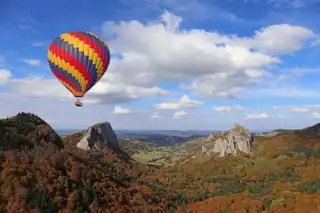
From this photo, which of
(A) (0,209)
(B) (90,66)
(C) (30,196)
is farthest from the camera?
(C) (30,196)

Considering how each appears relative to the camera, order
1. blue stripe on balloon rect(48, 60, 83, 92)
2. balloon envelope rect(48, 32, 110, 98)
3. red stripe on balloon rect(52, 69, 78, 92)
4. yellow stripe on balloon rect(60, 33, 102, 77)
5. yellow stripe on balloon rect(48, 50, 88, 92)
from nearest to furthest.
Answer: yellow stripe on balloon rect(60, 33, 102, 77) < balloon envelope rect(48, 32, 110, 98) < yellow stripe on balloon rect(48, 50, 88, 92) < blue stripe on balloon rect(48, 60, 83, 92) < red stripe on balloon rect(52, 69, 78, 92)

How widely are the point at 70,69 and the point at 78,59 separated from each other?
3.20 meters

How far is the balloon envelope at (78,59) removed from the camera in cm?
9569

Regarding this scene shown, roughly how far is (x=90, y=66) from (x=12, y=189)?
281 ft

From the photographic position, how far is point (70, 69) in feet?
317

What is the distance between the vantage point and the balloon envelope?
95.7 m

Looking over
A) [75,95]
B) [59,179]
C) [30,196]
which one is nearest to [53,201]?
[30,196]

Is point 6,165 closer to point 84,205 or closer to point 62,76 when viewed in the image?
point 84,205

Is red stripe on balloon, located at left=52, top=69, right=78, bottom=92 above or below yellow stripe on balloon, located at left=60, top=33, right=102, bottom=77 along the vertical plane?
below

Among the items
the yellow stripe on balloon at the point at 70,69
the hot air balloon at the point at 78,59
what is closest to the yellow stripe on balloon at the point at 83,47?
the hot air balloon at the point at 78,59

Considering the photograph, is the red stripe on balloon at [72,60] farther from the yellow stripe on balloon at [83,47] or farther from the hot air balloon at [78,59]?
the yellow stripe on balloon at [83,47]

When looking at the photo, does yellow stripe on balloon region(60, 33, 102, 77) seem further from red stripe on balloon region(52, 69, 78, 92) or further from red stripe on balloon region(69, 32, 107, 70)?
red stripe on balloon region(52, 69, 78, 92)

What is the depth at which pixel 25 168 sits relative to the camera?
183 metres

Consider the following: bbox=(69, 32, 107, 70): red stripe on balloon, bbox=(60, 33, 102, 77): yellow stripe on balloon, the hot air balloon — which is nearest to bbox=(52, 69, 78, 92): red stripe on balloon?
the hot air balloon
